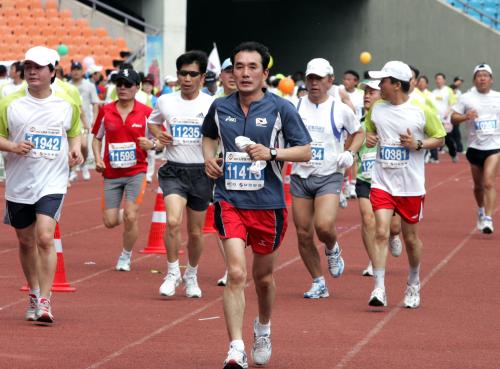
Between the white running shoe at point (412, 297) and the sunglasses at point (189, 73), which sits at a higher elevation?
the sunglasses at point (189, 73)

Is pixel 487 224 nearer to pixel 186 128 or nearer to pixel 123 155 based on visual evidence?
pixel 123 155

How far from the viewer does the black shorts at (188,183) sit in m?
11.4

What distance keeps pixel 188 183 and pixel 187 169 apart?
0.13 meters

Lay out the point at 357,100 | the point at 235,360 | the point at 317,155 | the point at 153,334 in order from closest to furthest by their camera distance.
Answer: the point at 235,360 → the point at 153,334 → the point at 317,155 → the point at 357,100

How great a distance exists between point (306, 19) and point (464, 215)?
2782 cm

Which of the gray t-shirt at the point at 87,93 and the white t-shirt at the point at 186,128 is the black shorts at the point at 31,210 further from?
the gray t-shirt at the point at 87,93

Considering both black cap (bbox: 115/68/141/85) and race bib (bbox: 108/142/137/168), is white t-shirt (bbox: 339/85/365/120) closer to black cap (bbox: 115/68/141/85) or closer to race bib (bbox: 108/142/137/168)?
race bib (bbox: 108/142/137/168)

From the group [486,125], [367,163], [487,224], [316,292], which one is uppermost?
[486,125]

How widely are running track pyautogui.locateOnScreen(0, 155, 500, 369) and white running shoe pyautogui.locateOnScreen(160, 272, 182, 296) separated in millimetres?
78

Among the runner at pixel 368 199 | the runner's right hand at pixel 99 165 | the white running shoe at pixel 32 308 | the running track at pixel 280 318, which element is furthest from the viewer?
the runner's right hand at pixel 99 165

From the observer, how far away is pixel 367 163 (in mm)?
12898

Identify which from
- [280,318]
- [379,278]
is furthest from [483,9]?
[280,318]

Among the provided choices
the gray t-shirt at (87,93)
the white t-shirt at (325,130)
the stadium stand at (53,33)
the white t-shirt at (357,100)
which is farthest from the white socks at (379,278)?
the stadium stand at (53,33)

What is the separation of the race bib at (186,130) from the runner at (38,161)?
1862 mm
